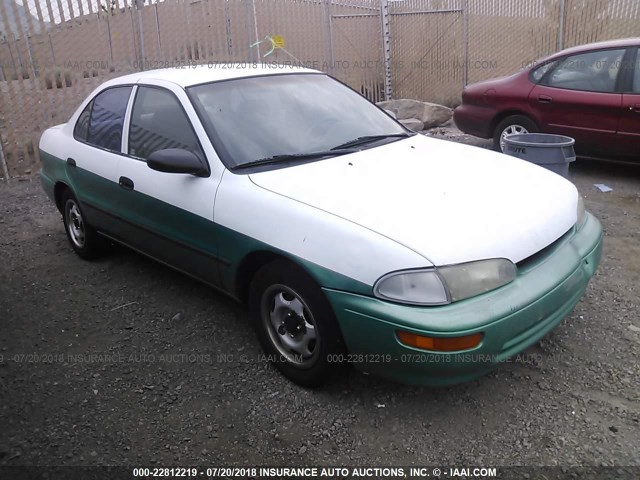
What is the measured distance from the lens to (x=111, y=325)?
3.96 meters

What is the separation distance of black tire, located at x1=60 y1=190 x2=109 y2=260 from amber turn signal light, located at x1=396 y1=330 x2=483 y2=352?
3.24 meters

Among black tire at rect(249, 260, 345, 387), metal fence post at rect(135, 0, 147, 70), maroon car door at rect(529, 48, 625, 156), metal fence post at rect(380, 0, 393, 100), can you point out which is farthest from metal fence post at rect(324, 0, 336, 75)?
black tire at rect(249, 260, 345, 387)

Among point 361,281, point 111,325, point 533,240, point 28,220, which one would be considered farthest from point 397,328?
point 28,220

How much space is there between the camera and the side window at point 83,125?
4656 mm

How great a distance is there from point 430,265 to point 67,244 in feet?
13.8

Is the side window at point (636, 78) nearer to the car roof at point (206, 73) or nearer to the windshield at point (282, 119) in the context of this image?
the windshield at point (282, 119)

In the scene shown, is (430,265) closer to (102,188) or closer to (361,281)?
(361,281)

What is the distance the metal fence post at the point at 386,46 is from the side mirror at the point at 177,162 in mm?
10244

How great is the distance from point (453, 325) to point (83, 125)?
362cm

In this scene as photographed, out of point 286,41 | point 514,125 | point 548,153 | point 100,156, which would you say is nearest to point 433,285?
point 100,156

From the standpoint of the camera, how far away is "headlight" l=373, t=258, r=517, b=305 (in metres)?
2.49

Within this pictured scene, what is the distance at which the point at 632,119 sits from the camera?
6.11 meters

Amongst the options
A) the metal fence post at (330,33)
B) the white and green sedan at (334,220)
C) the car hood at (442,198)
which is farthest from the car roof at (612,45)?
the metal fence post at (330,33)

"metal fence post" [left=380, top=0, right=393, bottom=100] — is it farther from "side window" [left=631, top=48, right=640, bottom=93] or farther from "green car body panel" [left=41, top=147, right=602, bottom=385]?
"green car body panel" [left=41, top=147, right=602, bottom=385]
